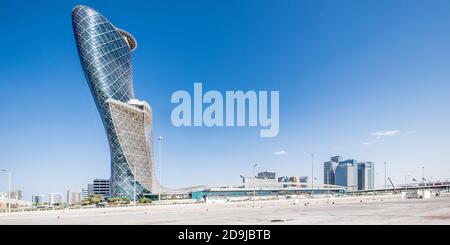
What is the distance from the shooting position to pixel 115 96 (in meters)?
116

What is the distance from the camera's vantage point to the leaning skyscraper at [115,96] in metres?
112

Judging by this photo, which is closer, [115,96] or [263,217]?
[263,217]

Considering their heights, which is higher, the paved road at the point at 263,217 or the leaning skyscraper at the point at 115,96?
the leaning skyscraper at the point at 115,96

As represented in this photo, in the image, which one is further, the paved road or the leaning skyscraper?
the leaning skyscraper

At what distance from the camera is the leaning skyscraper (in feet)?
369

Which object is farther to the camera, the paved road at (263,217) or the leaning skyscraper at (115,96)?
the leaning skyscraper at (115,96)

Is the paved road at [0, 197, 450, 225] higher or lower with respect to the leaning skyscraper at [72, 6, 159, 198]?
lower

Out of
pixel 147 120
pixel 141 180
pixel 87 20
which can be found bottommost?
pixel 141 180

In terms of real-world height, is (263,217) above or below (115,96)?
below

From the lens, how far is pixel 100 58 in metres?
114
